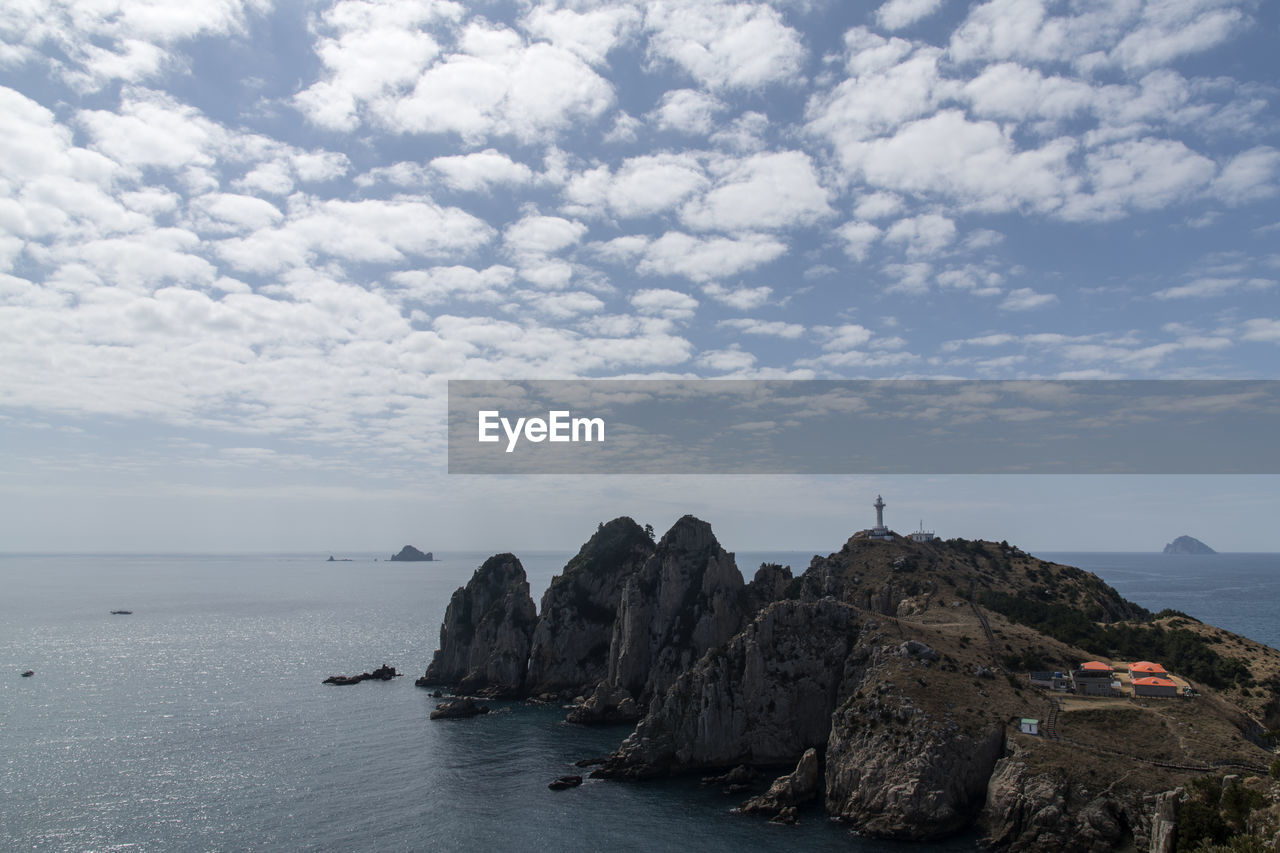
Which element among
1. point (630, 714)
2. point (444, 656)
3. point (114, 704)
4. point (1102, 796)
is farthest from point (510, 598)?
point (1102, 796)

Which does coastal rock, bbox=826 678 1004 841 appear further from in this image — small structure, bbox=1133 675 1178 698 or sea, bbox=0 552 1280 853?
small structure, bbox=1133 675 1178 698

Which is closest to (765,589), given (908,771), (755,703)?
(755,703)

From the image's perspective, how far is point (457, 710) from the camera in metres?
110

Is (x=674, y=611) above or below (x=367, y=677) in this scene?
above

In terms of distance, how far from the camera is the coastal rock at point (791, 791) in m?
71.7

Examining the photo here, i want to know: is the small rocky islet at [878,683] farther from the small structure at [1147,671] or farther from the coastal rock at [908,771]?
the small structure at [1147,671]

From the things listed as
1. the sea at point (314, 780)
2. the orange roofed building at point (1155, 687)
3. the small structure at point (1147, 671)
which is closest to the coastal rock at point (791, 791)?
the sea at point (314, 780)

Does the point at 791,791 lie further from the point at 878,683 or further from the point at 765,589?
the point at 765,589

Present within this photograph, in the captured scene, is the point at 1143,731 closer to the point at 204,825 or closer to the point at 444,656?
the point at 204,825

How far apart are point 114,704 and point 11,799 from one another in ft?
156

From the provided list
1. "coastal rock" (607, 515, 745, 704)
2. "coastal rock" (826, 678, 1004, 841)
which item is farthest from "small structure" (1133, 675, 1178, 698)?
"coastal rock" (607, 515, 745, 704)

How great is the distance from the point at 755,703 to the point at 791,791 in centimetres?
1484

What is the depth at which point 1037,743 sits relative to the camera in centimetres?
6662

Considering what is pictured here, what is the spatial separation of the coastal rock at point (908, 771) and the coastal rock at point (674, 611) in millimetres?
41983
